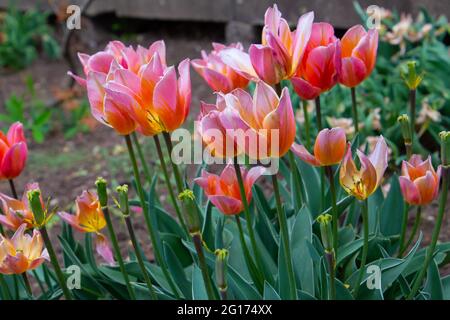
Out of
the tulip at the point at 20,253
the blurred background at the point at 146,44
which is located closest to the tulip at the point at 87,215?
the tulip at the point at 20,253

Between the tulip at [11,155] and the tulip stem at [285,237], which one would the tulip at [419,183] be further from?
the tulip at [11,155]

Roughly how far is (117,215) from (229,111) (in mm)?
1915

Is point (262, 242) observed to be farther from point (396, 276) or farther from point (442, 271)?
point (442, 271)

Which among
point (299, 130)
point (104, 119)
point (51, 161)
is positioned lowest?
point (51, 161)

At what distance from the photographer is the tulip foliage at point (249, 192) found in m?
1.31

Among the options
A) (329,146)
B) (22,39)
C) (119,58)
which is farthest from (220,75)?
(22,39)

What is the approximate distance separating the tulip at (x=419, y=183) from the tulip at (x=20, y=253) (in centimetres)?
73

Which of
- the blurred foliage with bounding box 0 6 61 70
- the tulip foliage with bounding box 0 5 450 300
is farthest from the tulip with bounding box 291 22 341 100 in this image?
Answer: the blurred foliage with bounding box 0 6 61 70

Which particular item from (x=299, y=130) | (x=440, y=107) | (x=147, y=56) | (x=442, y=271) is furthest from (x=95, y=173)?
(x=147, y=56)

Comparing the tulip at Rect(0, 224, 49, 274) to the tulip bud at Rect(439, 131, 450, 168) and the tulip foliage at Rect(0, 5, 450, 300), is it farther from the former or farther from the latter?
the tulip bud at Rect(439, 131, 450, 168)

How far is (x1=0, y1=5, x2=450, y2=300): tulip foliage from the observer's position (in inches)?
51.8

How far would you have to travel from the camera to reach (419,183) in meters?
1.47

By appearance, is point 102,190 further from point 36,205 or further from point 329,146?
point 329,146

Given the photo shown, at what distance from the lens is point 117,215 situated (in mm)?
3098
